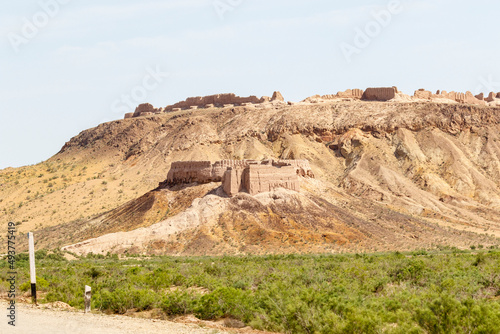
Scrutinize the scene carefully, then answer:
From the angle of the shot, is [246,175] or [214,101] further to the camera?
[214,101]

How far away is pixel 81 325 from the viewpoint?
57.0 feet

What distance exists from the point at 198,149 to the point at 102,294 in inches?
2017

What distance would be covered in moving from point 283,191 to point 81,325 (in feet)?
99.8

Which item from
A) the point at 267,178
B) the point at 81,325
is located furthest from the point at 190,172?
the point at 81,325

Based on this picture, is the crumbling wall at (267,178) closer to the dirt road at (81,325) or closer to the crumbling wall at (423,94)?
the dirt road at (81,325)

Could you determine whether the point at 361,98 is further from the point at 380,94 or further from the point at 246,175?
the point at 246,175

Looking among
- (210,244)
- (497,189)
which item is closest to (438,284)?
(210,244)

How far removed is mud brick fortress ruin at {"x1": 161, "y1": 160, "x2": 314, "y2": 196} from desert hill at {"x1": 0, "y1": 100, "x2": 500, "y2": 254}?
748 mm

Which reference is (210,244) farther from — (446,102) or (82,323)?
(446,102)

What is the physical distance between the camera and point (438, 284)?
23.3 m

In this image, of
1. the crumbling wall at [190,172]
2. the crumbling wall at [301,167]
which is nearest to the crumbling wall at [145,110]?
the crumbling wall at [190,172]

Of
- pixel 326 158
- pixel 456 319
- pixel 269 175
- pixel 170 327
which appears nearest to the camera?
pixel 456 319

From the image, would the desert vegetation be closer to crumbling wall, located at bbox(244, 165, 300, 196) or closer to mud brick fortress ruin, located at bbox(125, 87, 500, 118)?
crumbling wall, located at bbox(244, 165, 300, 196)

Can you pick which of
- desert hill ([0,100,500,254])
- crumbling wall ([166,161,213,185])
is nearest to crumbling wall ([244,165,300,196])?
desert hill ([0,100,500,254])
